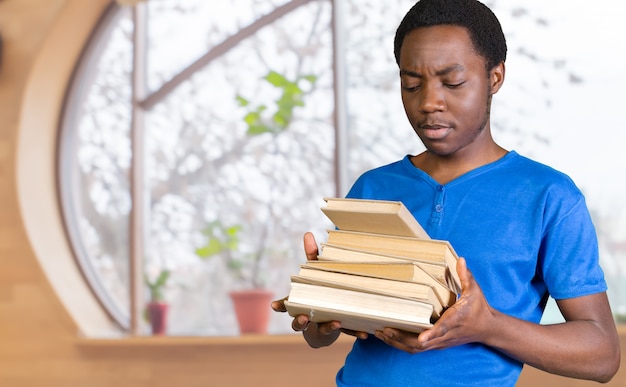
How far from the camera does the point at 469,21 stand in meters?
1.24

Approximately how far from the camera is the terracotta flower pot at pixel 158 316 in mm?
3932

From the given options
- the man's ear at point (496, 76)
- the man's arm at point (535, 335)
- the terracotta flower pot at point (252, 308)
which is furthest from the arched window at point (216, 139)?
the man's arm at point (535, 335)

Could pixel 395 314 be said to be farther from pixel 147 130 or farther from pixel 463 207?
pixel 147 130

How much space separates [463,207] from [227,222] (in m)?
2.79

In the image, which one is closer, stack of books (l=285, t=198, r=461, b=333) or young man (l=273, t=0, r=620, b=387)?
stack of books (l=285, t=198, r=461, b=333)

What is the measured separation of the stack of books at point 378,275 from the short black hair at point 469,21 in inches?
11.2

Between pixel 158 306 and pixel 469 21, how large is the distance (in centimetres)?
292

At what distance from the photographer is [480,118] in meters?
1.24

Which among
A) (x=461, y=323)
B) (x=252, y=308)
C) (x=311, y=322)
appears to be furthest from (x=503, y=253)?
(x=252, y=308)

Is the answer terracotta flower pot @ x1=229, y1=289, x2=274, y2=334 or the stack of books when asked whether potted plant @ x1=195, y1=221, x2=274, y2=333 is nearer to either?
terracotta flower pot @ x1=229, y1=289, x2=274, y2=334

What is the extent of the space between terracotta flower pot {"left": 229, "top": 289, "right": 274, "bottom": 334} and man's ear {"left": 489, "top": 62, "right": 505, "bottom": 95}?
8.27ft

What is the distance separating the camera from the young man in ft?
3.80

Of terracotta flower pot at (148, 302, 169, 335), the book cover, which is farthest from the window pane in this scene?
the book cover

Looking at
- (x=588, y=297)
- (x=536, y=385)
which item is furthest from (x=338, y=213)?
(x=536, y=385)
